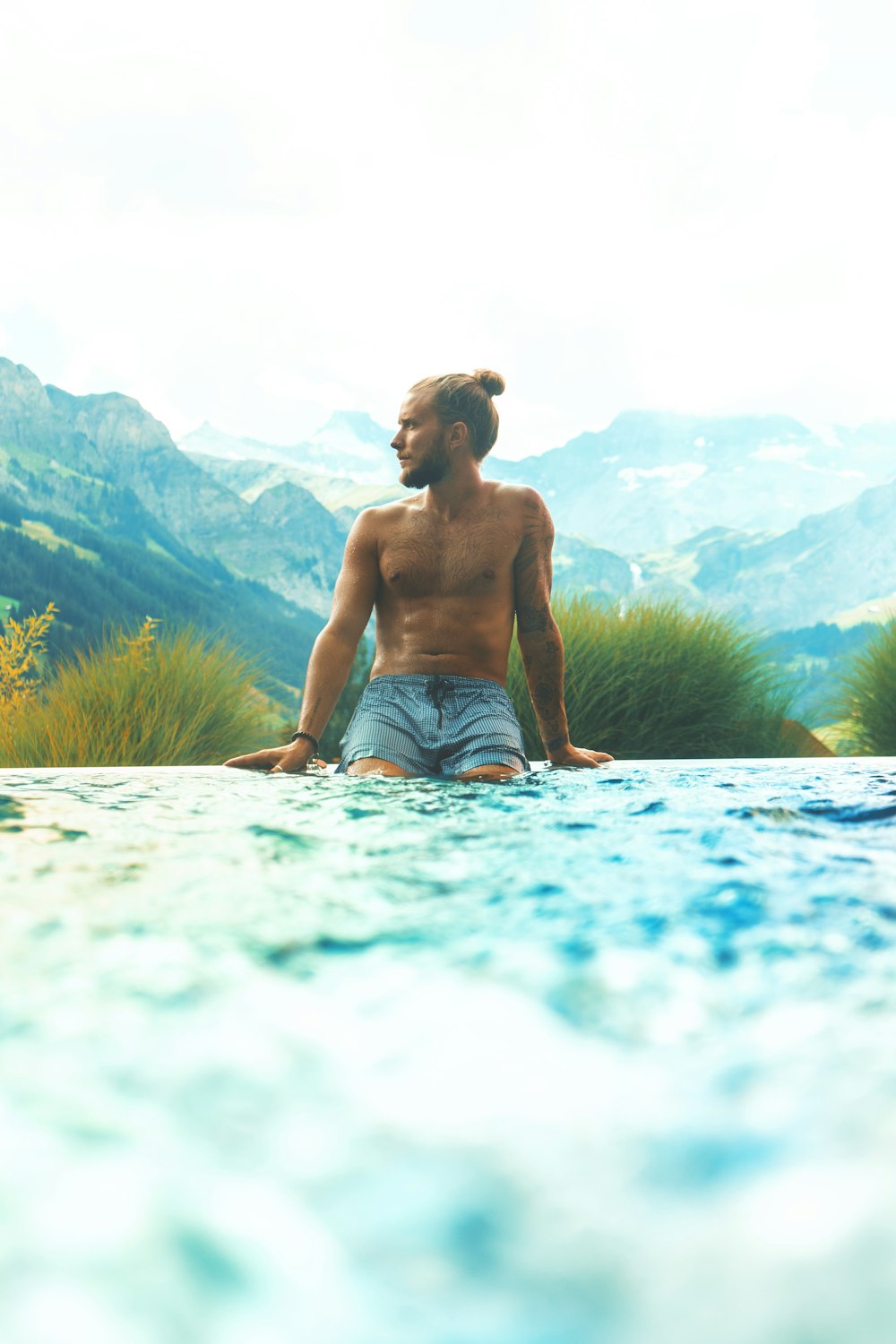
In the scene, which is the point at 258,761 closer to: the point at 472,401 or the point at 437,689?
the point at 437,689

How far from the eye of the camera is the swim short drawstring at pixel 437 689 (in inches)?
88.0

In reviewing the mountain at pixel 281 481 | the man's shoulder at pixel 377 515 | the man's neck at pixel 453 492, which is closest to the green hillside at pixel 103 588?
the man's shoulder at pixel 377 515

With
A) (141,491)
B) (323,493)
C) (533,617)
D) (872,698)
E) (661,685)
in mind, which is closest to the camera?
(533,617)

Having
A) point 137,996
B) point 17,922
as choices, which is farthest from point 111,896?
point 137,996

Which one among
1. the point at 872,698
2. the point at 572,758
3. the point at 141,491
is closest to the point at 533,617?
the point at 572,758

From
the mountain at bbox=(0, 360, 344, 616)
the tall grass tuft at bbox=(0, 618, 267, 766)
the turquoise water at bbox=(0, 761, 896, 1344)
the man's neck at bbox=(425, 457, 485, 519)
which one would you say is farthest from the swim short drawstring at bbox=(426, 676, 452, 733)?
the mountain at bbox=(0, 360, 344, 616)

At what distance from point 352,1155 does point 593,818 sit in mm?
1066

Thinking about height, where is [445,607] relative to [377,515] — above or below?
below

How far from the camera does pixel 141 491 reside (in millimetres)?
36656

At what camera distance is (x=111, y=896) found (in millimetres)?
1036

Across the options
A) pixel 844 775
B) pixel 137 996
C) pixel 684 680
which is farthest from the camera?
pixel 684 680

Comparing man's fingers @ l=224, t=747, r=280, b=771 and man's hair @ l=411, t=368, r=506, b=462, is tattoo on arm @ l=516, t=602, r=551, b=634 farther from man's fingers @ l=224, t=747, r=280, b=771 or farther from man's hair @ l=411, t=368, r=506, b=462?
man's fingers @ l=224, t=747, r=280, b=771

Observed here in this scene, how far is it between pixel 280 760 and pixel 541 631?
752mm

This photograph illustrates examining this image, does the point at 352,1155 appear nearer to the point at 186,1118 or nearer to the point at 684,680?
the point at 186,1118
